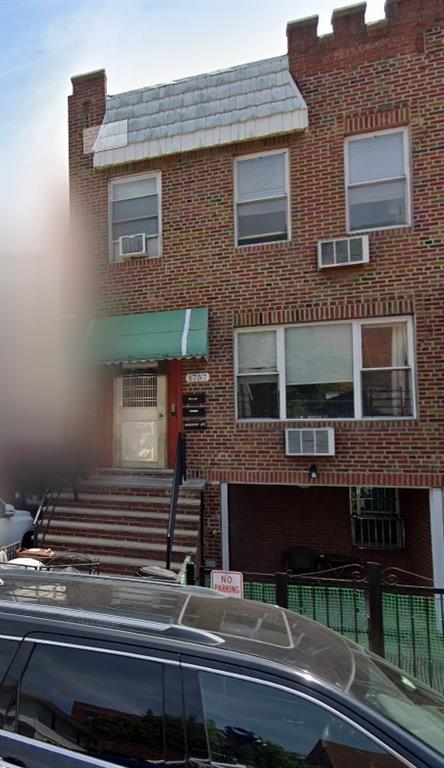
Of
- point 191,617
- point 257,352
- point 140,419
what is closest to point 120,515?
point 140,419

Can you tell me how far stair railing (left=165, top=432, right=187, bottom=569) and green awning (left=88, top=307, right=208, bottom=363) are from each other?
1411 mm

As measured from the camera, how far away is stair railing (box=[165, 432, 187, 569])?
21.9 feet

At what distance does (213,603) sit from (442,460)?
18.8 feet

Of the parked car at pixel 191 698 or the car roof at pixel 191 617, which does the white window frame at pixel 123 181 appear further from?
the parked car at pixel 191 698

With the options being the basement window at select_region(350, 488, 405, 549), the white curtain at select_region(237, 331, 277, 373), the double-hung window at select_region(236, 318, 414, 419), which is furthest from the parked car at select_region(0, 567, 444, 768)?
the basement window at select_region(350, 488, 405, 549)

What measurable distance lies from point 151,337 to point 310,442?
10.3ft

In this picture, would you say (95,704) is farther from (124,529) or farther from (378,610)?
(124,529)

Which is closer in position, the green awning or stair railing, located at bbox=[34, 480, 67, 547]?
stair railing, located at bbox=[34, 480, 67, 547]

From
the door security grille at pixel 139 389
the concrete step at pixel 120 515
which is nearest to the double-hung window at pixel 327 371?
the door security grille at pixel 139 389

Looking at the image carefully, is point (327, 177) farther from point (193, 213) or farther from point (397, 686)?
point (397, 686)

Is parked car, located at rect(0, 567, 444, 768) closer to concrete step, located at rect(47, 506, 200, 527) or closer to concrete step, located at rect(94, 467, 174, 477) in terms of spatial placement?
concrete step, located at rect(47, 506, 200, 527)

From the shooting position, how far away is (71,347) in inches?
362

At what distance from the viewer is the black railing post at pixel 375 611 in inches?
178

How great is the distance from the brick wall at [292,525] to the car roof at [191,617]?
6.28m
